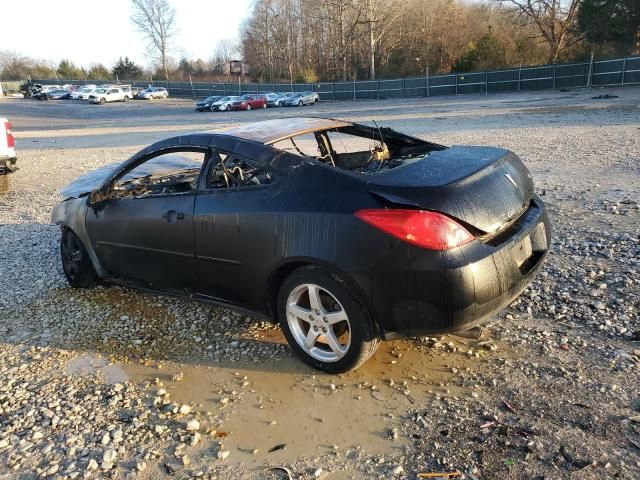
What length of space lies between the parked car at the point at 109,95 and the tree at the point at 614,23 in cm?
4995

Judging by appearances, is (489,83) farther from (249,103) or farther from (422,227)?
(422,227)

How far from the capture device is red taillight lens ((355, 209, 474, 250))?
2.88m

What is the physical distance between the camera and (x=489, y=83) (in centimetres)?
4388

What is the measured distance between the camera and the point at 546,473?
247 cm

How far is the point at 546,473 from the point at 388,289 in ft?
3.89

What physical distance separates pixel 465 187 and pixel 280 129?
63.6 inches

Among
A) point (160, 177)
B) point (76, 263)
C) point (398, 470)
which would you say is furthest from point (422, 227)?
point (76, 263)

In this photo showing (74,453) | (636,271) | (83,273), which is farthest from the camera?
(83,273)

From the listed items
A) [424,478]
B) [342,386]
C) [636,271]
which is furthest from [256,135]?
[636,271]

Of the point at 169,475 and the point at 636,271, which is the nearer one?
the point at 169,475

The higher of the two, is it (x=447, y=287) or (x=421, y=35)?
(x=421, y=35)

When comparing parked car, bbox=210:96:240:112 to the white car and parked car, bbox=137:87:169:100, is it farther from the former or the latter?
the white car

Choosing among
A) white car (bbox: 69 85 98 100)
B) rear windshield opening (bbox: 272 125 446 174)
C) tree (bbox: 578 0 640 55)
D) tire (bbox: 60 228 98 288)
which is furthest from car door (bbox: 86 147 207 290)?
white car (bbox: 69 85 98 100)

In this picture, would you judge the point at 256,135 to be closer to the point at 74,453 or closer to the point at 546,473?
the point at 74,453
